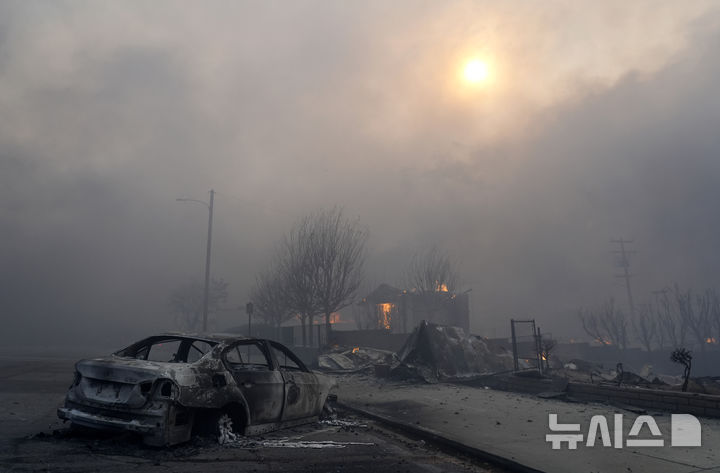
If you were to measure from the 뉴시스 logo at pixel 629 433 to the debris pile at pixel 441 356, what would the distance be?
7.33 m

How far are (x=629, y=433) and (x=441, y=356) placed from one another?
30.4ft

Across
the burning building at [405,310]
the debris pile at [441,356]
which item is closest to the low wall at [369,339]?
the debris pile at [441,356]

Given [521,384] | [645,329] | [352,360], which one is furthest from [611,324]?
[521,384]

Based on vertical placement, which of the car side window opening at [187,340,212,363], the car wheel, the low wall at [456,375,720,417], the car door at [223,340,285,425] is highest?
the car side window opening at [187,340,212,363]

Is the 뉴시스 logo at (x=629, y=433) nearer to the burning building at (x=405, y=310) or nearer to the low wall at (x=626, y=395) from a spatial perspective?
the low wall at (x=626, y=395)

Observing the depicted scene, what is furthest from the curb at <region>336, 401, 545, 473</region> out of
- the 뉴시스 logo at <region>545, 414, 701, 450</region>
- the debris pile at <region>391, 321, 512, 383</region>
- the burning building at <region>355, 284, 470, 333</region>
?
the burning building at <region>355, 284, 470, 333</region>

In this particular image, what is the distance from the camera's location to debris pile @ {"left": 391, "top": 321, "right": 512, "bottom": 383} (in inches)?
599

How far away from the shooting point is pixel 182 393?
5.09m

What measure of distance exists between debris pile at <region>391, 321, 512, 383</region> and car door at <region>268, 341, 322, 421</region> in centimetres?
786

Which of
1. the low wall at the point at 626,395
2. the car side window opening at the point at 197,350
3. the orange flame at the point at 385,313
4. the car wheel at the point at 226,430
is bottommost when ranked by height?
the low wall at the point at 626,395

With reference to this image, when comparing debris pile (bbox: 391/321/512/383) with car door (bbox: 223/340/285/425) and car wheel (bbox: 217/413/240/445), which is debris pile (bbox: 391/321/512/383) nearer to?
car door (bbox: 223/340/285/425)

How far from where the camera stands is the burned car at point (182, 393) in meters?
5.01

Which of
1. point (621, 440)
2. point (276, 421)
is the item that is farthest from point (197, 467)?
point (621, 440)

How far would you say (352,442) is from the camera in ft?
20.9
